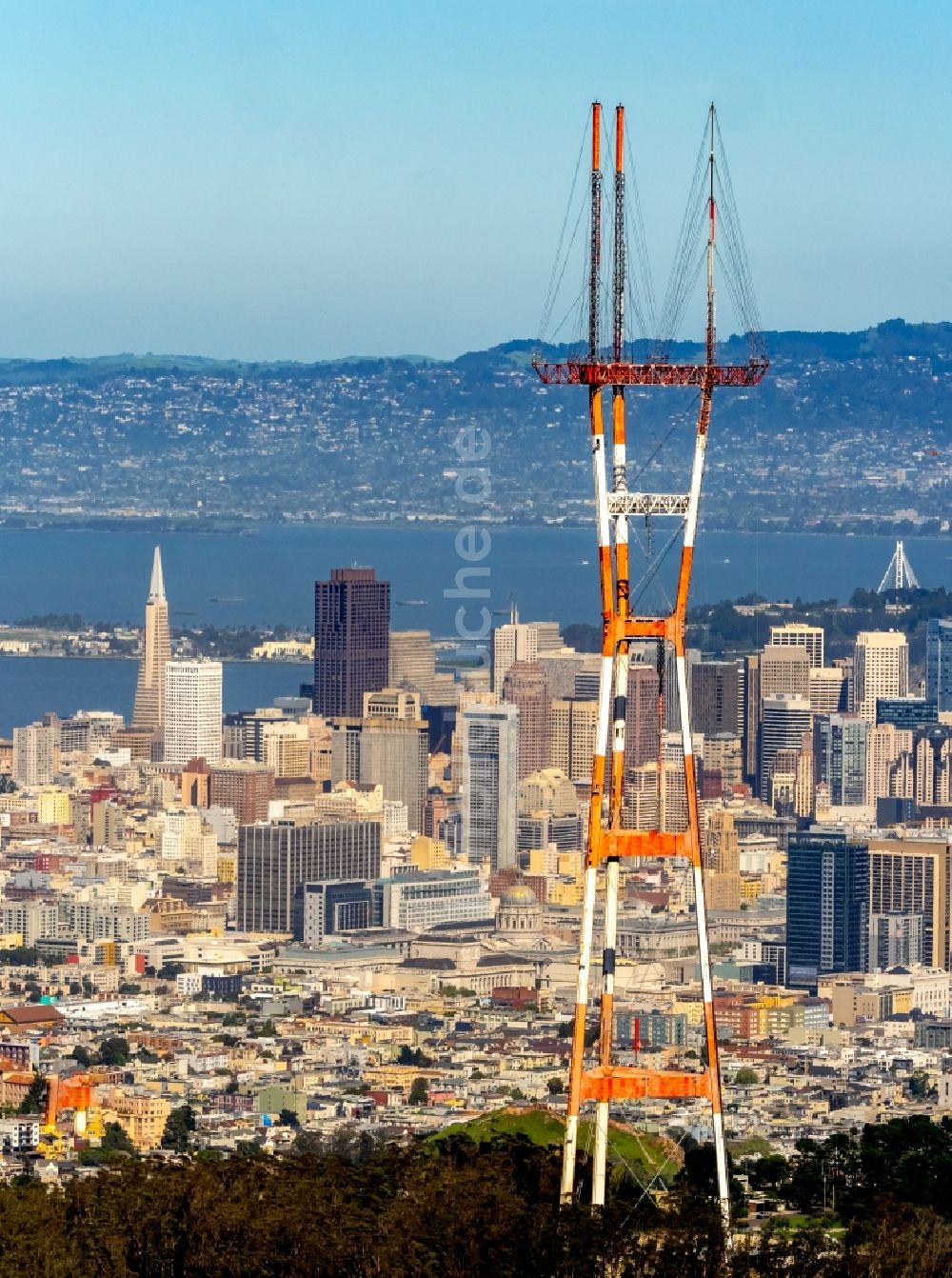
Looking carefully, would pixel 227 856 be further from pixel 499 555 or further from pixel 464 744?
pixel 499 555

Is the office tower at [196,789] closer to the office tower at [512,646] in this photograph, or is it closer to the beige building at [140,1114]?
the office tower at [512,646]

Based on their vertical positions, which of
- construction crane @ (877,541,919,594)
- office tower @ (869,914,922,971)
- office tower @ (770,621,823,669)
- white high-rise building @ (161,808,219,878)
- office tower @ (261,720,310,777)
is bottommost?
office tower @ (869,914,922,971)

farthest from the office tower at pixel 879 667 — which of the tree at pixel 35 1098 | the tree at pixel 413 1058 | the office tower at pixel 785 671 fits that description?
the tree at pixel 35 1098

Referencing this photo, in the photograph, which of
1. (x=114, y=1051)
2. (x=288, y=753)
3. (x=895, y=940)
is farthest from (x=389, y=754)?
(x=114, y=1051)

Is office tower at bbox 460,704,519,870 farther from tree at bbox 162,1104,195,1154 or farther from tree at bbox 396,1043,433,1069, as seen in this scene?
tree at bbox 162,1104,195,1154

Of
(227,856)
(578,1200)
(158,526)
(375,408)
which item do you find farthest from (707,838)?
(158,526)

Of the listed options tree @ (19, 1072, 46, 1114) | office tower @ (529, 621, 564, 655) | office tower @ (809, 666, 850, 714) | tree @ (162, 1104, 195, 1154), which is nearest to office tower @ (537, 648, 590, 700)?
office tower @ (529, 621, 564, 655)
